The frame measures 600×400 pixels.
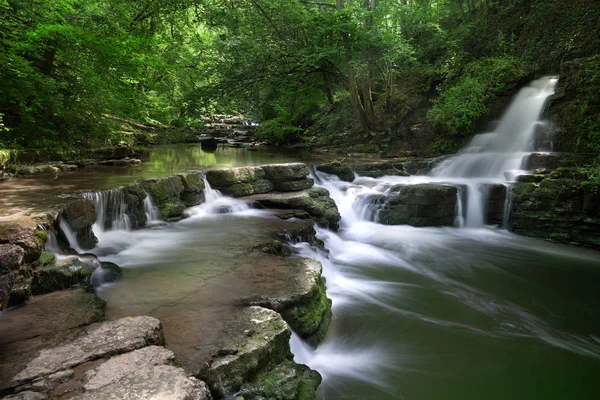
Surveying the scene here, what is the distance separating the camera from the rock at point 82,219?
5.04 metres

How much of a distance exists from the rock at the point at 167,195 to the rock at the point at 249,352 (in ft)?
13.8

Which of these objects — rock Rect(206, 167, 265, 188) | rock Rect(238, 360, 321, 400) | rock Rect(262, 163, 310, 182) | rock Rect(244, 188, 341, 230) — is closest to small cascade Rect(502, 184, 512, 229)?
rock Rect(244, 188, 341, 230)

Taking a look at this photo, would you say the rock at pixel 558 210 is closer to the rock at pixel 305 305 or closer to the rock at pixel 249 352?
the rock at pixel 305 305

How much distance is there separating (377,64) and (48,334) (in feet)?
43.9

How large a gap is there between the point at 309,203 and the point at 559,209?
569cm

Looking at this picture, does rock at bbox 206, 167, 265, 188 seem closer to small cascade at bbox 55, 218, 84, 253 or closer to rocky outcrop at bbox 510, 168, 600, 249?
small cascade at bbox 55, 218, 84, 253

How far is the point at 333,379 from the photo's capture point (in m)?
3.72

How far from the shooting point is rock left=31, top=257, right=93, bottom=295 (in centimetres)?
363

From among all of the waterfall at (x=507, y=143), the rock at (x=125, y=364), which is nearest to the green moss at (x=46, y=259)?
the rock at (x=125, y=364)

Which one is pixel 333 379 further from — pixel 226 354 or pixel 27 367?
pixel 27 367

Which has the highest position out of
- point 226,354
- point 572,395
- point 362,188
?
point 362,188

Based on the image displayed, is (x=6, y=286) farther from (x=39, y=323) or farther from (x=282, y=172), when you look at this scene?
(x=282, y=172)

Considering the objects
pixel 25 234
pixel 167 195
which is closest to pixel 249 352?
pixel 25 234

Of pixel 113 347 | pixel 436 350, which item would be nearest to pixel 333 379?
pixel 436 350
